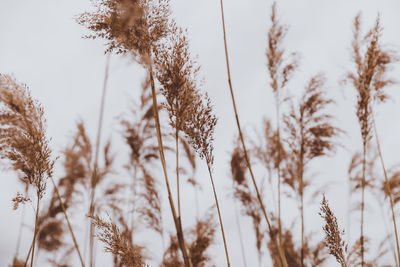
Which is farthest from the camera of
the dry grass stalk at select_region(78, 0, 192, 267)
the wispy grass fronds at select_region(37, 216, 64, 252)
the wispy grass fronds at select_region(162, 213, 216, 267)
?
the wispy grass fronds at select_region(37, 216, 64, 252)

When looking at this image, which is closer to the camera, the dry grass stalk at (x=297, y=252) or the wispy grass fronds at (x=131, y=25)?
the wispy grass fronds at (x=131, y=25)

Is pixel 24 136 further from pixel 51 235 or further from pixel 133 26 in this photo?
pixel 51 235

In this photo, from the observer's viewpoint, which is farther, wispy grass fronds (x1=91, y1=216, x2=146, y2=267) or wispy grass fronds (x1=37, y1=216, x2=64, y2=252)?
wispy grass fronds (x1=37, y1=216, x2=64, y2=252)

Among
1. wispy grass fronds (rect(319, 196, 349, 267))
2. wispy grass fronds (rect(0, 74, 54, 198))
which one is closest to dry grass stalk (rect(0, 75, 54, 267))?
wispy grass fronds (rect(0, 74, 54, 198))

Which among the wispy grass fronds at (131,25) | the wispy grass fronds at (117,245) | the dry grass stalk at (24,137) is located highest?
the wispy grass fronds at (131,25)

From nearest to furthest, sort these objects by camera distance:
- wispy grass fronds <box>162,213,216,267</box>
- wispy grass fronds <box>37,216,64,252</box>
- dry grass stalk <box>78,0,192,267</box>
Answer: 1. dry grass stalk <box>78,0,192,267</box>
2. wispy grass fronds <box>162,213,216,267</box>
3. wispy grass fronds <box>37,216,64,252</box>

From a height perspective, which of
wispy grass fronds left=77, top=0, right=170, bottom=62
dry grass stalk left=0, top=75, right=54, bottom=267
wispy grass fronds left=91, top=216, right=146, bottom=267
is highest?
wispy grass fronds left=77, top=0, right=170, bottom=62

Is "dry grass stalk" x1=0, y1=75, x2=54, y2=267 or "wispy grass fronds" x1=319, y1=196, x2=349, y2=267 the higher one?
"dry grass stalk" x1=0, y1=75, x2=54, y2=267

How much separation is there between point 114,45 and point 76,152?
3.09 metres

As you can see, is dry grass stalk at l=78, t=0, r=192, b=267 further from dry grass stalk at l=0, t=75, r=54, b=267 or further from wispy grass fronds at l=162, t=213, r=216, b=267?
wispy grass fronds at l=162, t=213, r=216, b=267

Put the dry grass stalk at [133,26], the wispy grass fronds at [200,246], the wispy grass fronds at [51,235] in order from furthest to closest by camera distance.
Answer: the wispy grass fronds at [51,235], the wispy grass fronds at [200,246], the dry grass stalk at [133,26]

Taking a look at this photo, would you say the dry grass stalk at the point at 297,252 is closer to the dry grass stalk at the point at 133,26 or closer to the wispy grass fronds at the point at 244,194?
the wispy grass fronds at the point at 244,194

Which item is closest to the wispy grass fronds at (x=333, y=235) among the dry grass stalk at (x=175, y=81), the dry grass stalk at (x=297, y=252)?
the dry grass stalk at (x=175, y=81)

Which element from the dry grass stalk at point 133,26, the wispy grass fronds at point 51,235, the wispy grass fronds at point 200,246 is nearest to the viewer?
the dry grass stalk at point 133,26
